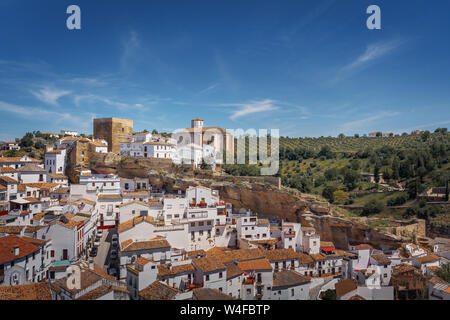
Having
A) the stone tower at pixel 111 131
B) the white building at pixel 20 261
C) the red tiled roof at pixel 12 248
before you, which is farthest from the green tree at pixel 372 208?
the red tiled roof at pixel 12 248

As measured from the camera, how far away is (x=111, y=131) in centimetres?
2362

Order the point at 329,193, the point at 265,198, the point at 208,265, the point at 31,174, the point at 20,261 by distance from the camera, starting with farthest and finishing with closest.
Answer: the point at 329,193 → the point at 265,198 → the point at 31,174 → the point at 208,265 → the point at 20,261

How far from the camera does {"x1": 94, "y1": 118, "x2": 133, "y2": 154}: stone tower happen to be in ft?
77.7

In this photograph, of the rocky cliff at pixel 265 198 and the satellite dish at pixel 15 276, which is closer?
Answer: the satellite dish at pixel 15 276

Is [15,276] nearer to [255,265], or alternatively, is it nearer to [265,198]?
[255,265]

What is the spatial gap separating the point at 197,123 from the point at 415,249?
66.4ft

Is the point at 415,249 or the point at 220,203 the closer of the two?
the point at 415,249

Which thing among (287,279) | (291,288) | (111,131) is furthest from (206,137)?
(291,288)

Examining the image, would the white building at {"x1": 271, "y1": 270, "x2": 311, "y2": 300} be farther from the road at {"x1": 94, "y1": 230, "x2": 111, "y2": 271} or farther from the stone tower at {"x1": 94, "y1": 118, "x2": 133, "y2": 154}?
the stone tower at {"x1": 94, "y1": 118, "x2": 133, "y2": 154}

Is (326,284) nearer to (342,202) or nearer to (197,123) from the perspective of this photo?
(342,202)

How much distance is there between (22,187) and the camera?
14.4 meters

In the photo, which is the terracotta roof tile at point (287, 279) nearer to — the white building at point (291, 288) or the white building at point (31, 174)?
the white building at point (291, 288)

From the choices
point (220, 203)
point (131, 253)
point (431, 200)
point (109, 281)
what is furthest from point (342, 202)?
point (109, 281)

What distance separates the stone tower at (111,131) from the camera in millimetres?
23672
